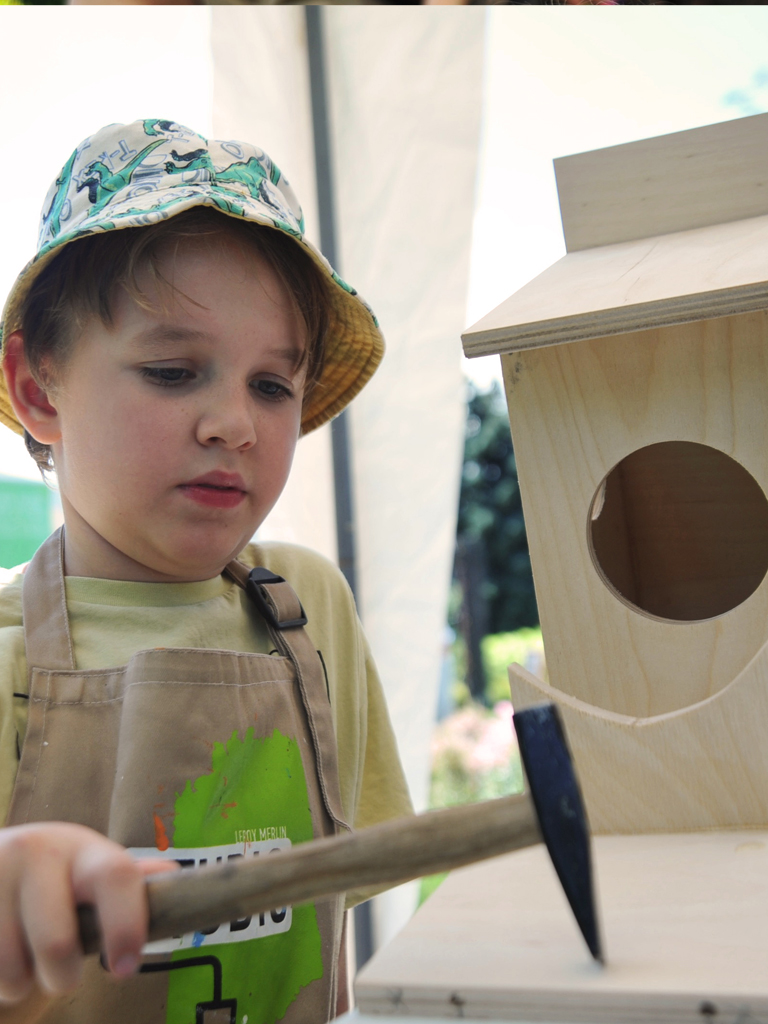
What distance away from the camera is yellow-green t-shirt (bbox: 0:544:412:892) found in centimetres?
84

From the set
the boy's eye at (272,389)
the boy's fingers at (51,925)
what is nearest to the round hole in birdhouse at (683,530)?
the boy's eye at (272,389)

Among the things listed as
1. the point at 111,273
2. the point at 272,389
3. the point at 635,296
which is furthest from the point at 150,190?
the point at 635,296

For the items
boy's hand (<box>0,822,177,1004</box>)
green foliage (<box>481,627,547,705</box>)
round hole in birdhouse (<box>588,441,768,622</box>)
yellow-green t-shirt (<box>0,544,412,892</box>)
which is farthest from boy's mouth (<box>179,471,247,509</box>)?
green foliage (<box>481,627,547,705</box>)

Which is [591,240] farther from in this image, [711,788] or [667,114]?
[667,114]

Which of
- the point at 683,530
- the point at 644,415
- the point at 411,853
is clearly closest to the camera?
the point at 411,853

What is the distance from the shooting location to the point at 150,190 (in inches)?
34.4

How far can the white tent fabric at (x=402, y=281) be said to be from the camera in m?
1.73

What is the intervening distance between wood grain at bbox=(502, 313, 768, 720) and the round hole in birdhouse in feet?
1.17

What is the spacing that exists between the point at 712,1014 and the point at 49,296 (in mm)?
829

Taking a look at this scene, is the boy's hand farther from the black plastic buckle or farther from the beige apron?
the black plastic buckle

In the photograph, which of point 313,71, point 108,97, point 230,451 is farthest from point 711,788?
point 313,71

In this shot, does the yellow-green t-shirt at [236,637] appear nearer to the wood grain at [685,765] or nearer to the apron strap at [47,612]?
the apron strap at [47,612]

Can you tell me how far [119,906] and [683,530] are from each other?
0.99 meters

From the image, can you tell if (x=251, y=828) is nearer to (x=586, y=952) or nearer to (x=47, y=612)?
(x=47, y=612)
